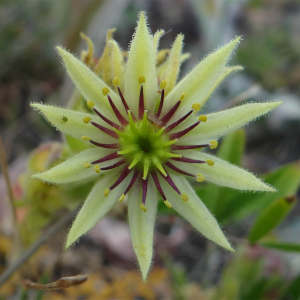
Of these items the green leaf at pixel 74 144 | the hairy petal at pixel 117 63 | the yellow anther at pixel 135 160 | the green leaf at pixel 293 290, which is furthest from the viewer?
the green leaf at pixel 293 290

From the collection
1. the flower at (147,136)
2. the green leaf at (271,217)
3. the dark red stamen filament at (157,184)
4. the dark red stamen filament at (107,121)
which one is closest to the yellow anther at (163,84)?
the flower at (147,136)

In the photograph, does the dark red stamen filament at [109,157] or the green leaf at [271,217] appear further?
the green leaf at [271,217]

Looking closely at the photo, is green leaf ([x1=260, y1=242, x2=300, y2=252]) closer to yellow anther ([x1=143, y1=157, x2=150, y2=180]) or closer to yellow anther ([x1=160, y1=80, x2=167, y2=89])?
yellow anther ([x1=143, y1=157, x2=150, y2=180])

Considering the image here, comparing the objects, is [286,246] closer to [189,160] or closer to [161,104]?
[189,160]

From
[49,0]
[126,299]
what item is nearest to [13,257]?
[126,299]

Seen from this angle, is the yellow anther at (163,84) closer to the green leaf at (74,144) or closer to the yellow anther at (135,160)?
the yellow anther at (135,160)

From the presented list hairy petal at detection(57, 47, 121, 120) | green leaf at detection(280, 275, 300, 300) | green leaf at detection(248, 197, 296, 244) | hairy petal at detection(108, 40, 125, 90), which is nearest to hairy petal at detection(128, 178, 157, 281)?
hairy petal at detection(57, 47, 121, 120)

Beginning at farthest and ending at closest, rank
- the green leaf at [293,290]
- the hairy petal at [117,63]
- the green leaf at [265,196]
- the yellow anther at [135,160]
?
1. the green leaf at [293,290]
2. the green leaf at [265,196]
3. the hairy petal at [117,63]
4. the yellow anther at [135,160]

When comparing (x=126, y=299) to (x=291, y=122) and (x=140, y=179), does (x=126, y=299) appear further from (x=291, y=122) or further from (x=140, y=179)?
(x=291, y=122)
